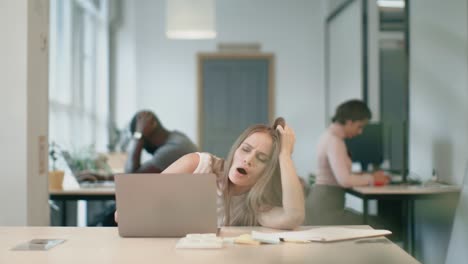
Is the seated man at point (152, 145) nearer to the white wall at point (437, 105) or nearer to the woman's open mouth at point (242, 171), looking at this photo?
the white wall at point (437, 105)

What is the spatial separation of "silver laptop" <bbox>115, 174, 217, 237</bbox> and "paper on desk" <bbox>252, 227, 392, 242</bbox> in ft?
0.59

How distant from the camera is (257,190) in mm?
2238

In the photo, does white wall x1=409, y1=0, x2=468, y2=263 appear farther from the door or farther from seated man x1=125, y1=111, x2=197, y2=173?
A: the door

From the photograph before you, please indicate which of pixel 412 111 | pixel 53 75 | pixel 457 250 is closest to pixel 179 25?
pixel 53 75

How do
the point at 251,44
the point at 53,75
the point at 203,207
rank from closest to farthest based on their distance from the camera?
the point at 203,207 < the point at 53,75 < the point at 251,44

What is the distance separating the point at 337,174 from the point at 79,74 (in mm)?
3700

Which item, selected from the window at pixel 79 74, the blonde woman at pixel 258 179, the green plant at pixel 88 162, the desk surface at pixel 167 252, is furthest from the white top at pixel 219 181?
the window at pixel 79 74

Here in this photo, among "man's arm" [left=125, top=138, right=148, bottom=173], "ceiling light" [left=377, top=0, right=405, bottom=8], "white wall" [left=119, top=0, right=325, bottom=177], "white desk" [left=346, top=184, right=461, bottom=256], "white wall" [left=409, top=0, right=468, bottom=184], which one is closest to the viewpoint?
"white desk" [left=346, top=184, right=461, bottom=256]

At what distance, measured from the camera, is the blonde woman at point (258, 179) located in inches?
86.0

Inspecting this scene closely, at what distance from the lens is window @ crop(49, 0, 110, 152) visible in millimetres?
5926

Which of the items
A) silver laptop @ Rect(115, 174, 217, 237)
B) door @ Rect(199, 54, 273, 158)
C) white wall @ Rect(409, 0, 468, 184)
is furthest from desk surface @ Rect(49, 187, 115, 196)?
door @ Rect(199, 54, 273, 158)

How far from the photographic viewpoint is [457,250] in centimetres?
324

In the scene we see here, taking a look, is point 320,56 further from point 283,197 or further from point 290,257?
point 290,257

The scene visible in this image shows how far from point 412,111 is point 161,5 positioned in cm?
459
